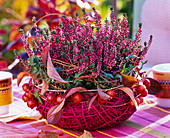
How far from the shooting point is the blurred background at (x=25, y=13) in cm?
148

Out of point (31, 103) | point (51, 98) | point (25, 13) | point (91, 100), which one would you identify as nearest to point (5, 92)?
point (31, 103)

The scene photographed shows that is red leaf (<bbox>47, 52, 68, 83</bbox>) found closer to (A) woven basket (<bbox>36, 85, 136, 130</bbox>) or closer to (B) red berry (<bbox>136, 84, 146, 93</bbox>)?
(A) woven basket (<bbox>36, 85, 136, 130</bbox>)

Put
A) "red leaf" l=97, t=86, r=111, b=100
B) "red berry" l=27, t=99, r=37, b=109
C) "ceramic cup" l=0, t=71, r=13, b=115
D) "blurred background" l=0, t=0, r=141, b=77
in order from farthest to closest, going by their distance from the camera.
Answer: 1. "blurred background" l=0, t=0, r=141, b=77
2. "ceramic cup" l=0, t=71, r=13, b=115
3. "red berry" l=27, t=99, r=37, b=109
4. "red leaf" l=97, t=86, r=111, b=100

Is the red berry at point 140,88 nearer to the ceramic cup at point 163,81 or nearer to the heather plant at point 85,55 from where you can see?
the heather plant at point 85,55

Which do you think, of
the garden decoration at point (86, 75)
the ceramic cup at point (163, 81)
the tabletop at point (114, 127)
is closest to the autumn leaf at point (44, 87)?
the garden decoration at point (86, 75)

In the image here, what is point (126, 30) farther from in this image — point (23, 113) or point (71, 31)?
point (23, 113)

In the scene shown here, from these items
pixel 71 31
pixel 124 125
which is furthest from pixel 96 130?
pixel 71 31

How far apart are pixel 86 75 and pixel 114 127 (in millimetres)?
218

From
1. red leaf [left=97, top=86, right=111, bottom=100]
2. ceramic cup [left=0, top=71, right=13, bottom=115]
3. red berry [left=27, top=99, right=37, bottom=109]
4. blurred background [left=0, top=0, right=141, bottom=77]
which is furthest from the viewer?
blurred background [left=0, top=0, right=141, bottom=77]

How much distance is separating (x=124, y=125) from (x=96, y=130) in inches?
3.9

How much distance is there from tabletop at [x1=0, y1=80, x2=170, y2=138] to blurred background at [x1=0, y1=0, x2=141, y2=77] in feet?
1.13

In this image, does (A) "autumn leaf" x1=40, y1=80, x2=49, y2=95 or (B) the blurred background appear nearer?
(A) "autumn leaf" x1=40, y1=80, x2=49, y2=95

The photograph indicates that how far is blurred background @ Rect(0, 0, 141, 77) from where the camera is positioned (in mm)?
1481

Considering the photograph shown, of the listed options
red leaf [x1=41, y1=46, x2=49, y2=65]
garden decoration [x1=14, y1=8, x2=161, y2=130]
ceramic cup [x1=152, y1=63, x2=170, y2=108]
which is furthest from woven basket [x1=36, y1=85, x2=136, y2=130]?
ceramic cup [x1=152, y1=63, x2=170, y2=108]
